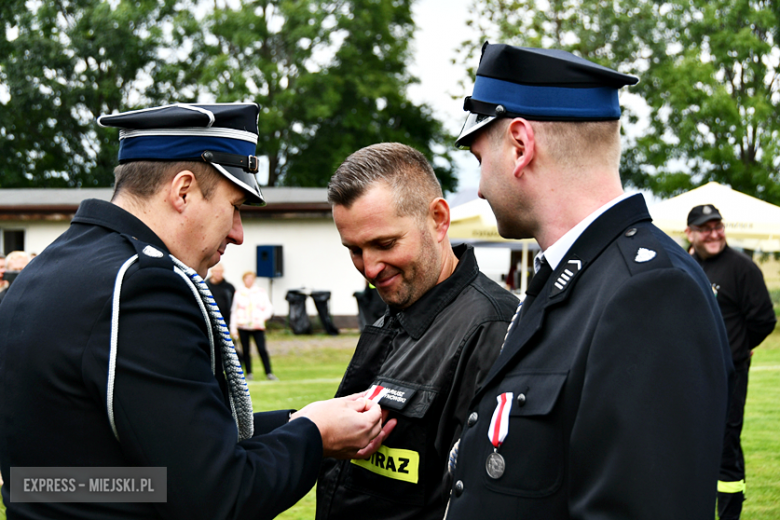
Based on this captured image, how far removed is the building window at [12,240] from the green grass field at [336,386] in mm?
8274

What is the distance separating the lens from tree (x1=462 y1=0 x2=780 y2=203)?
85.8ft

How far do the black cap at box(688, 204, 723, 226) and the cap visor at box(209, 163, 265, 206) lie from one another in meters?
5.44

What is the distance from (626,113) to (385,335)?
1312 inches

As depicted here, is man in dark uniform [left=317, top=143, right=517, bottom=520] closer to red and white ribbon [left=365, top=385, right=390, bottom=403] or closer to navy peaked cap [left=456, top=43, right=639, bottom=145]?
red and white ribbon [left=365, top=385, right=390, bottom=403]

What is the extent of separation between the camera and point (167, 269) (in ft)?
6.03

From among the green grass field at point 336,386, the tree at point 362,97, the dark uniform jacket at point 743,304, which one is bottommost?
the green grass field at point 336,386

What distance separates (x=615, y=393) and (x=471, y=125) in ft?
2.66

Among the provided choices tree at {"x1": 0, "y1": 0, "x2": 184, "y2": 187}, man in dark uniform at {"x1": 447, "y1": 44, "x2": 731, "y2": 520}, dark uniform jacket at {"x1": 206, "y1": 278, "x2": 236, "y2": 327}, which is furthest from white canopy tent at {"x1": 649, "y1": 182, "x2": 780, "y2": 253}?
tree at {"x1": 0, "y1": 0, "x2": 184, "y2": 187}

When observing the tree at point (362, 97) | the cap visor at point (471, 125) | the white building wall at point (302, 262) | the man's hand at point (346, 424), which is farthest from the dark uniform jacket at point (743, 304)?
the tree at point (362, 97)

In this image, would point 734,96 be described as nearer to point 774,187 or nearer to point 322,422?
point 774,187

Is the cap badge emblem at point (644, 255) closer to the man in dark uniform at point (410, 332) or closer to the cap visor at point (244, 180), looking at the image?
the man in dark uniform at point (410, 332)

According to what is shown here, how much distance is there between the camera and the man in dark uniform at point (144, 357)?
169 cm

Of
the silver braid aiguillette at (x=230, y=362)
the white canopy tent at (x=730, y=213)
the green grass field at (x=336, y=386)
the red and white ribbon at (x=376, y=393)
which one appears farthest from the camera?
the white canopy tent at (x=730, y=213)

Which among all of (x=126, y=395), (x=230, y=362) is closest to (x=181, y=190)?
(x=230, y=362)
